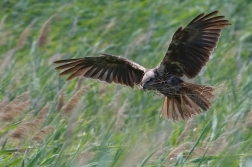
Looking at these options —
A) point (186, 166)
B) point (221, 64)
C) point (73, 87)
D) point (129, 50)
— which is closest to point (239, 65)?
A: point (221, 64)

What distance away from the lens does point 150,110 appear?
7.64m

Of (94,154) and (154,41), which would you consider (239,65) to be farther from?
(94,154)

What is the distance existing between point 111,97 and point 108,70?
489mm

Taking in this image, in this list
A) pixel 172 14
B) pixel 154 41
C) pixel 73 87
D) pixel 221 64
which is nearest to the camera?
pixel 73 87

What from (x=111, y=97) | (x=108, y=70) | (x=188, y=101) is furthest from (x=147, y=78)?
(x=111, y=97)

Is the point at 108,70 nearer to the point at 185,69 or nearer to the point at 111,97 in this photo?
the point at 111,97

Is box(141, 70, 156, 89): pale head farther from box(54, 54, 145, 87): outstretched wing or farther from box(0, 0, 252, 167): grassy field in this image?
box(54, 54, 145, 87): outstretched wing

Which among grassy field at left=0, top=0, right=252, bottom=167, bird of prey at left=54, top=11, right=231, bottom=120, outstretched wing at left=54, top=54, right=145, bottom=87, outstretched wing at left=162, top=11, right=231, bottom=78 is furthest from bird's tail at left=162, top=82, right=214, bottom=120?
outstretched wing at left=54, top=54, right=145, bottom=87

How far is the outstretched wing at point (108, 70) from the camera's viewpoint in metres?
7.16

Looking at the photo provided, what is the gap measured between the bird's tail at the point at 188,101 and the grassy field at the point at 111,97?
105mm

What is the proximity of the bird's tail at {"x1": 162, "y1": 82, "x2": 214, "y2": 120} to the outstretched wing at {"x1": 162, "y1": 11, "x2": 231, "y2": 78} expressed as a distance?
221 millimetres

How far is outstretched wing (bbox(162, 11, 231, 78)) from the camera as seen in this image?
655 centimetres

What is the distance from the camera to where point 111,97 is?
25.5 feet

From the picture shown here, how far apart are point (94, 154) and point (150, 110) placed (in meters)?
2.25
